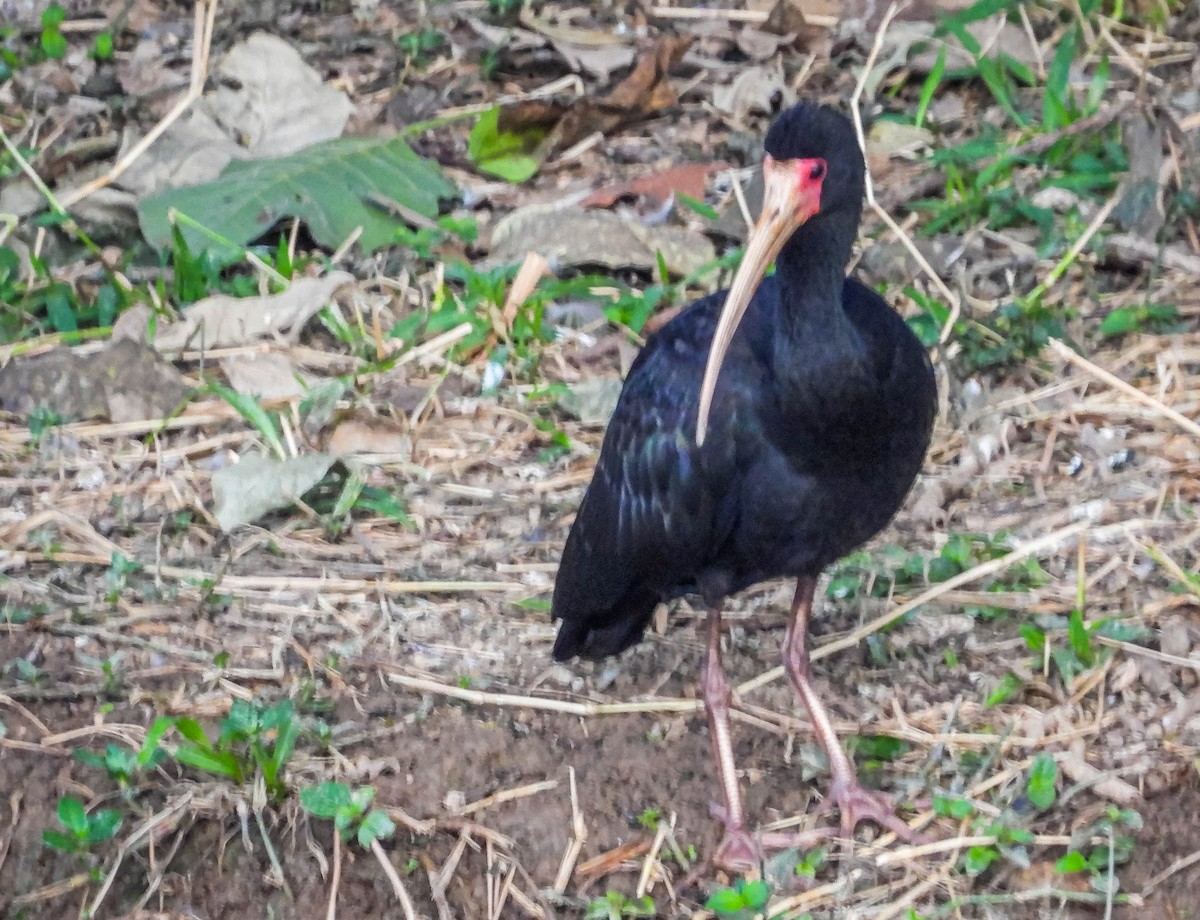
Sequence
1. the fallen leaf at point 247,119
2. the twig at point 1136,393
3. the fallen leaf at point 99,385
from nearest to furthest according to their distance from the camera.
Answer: the twig at point 1136,393 < the fallen leaf at point 99,385 < the fallen leaf at point 247,119

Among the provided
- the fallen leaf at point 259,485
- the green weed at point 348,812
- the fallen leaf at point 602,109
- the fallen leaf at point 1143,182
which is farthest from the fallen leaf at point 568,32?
the green weed at point 348,812

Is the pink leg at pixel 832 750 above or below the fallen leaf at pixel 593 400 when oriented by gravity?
above

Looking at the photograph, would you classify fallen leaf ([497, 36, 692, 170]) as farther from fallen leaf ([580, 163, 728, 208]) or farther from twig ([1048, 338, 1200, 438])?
twig ([1048, 338, 1200, 438])

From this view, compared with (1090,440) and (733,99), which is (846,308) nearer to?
(1090,440)

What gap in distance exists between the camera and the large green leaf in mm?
5324

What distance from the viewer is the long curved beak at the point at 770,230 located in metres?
2.88

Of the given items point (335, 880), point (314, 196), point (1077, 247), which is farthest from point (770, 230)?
point (314, 196)

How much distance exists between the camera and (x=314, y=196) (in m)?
5.42

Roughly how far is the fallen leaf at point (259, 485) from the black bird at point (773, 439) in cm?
108

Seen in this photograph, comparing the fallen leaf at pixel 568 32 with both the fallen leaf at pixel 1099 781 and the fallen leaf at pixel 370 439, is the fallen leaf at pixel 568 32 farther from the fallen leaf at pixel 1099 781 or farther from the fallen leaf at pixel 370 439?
the fallen leaf at pixel 1099 781

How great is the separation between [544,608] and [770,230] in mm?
1458

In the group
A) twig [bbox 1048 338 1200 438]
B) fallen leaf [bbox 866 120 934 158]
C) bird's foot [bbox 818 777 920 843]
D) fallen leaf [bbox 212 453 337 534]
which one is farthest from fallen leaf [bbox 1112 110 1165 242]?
fallen leaf [bbox 212 453 337 534]

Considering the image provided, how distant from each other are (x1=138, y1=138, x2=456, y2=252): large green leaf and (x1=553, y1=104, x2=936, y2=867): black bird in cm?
223

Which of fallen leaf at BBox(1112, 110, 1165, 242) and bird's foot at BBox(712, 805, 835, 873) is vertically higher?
fallen leaf at BBox(1112, 110, 1165, 242)
